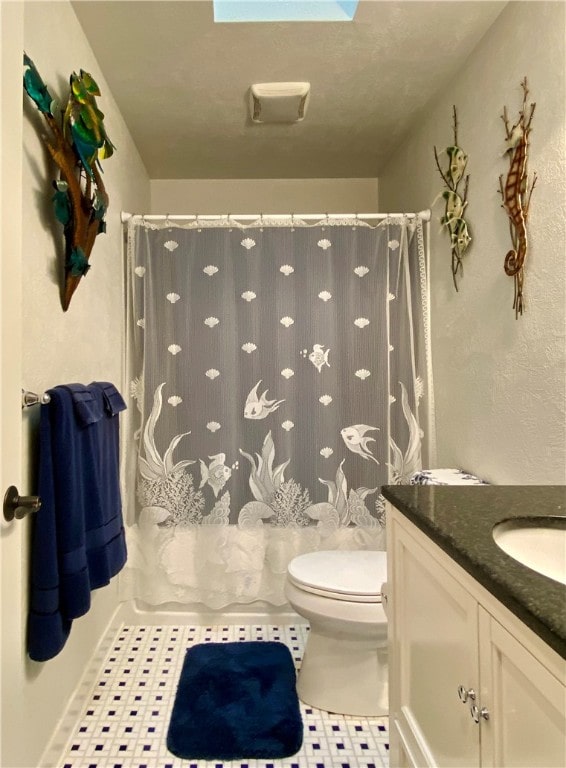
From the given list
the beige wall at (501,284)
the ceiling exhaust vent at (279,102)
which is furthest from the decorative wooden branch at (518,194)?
the ceiling exhaust vent at (279,102)

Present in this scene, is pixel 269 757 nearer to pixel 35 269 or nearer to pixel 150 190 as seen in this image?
pixel 35 269

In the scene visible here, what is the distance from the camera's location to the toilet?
5.14 feet

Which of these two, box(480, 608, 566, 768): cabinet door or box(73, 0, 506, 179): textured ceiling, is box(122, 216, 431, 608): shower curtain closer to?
box(73, 0, 506, 179): textured ceiling

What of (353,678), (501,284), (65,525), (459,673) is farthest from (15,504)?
(501,284)

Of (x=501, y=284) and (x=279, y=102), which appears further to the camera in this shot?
(x=279, y=102)

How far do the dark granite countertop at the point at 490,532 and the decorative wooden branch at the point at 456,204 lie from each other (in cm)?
104

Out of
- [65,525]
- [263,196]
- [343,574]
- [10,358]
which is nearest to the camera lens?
[10,358]

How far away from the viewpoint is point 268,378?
2160mm

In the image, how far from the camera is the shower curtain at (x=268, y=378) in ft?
7.05

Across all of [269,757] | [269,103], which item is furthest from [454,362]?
[269,757]

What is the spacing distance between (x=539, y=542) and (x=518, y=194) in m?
1.03

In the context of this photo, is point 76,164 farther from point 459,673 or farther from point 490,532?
point 459,673

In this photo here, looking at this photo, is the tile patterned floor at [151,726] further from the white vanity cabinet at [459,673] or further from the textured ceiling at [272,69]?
the textured ceiling at [272,69]

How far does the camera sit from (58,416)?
1.31 m
